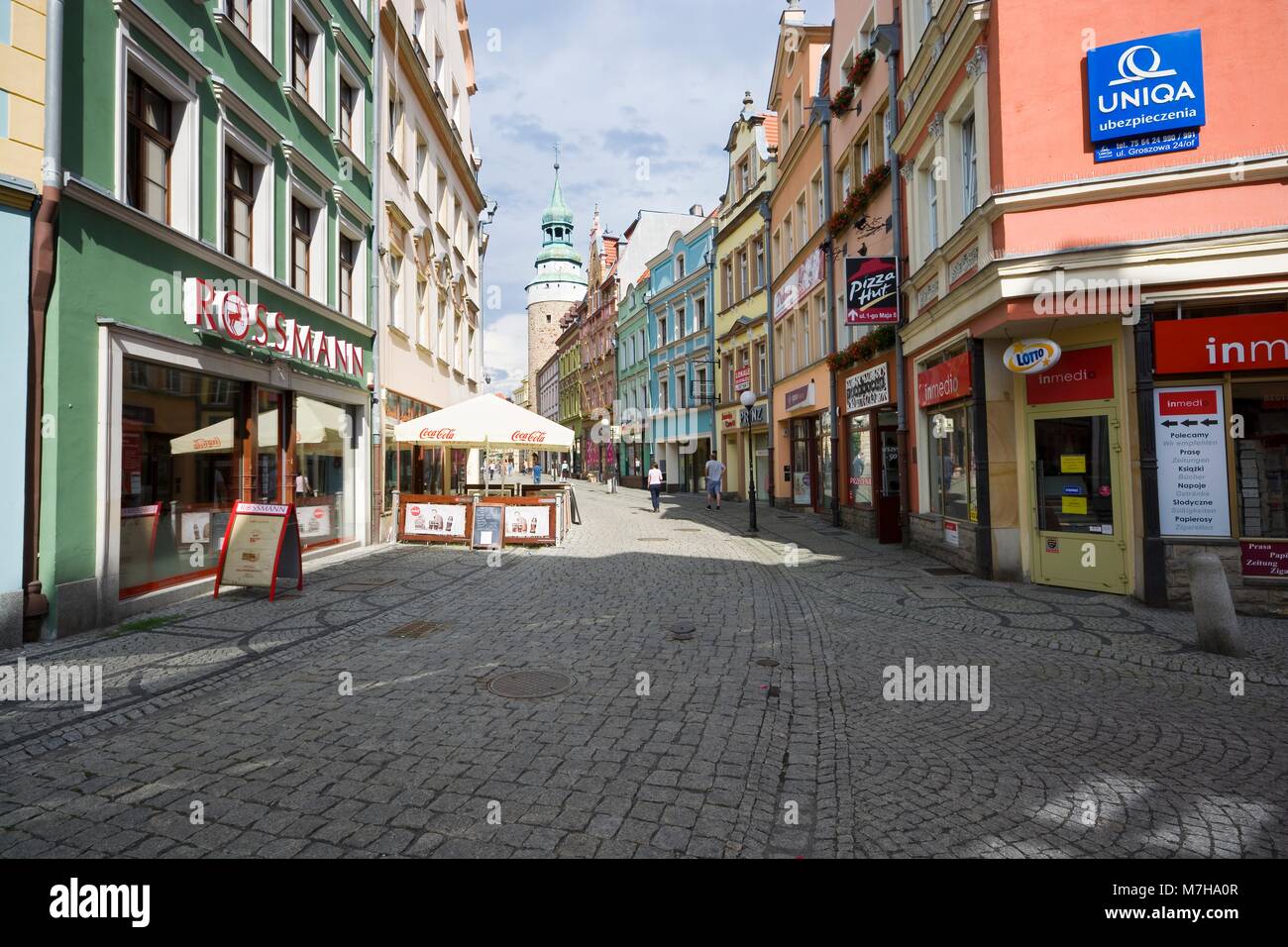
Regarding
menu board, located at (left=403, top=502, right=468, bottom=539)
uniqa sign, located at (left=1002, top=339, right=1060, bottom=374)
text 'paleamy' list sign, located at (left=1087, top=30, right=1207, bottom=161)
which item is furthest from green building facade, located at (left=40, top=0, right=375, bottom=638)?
text 'paleamy' list sign, located at (left=1087, top=30, right=1207, bottom=161)

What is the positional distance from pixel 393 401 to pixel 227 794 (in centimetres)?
1418

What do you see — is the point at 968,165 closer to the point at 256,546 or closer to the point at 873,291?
the point at 873,291

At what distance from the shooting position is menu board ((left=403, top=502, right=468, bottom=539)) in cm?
1485

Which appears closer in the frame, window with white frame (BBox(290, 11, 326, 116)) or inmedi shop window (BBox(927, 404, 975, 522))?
inmedi shop window (BBox(927, 404, 975, 522))

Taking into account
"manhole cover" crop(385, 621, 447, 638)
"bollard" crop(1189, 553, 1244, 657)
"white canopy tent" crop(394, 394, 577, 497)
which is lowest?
"manhole cover" crop(385, 621, 447, 638)

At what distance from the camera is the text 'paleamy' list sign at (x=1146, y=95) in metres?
8.09

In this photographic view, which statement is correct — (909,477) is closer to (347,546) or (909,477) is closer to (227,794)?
(347,546)

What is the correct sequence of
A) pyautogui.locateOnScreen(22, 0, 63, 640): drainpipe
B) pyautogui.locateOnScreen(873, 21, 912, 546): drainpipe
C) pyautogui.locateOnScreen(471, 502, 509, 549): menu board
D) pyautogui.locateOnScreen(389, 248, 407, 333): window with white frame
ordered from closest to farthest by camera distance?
pyautogui.locateOnScreen(22, 0, 63, 640): drainpipe → pyautogui.locateOnScreen(873, 21, 912, 546): drainpipe → pyautogui.locateOnScreen(471, 502, 509, 549): menu board → pyautogui.locateOnScreen(389, 248, 407, 333): window with white frame

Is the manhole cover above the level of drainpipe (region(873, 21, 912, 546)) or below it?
below

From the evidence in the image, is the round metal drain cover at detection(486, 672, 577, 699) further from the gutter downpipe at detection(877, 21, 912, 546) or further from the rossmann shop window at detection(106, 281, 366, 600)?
the gutter downpipe at detection(877, 21, 912, 546)

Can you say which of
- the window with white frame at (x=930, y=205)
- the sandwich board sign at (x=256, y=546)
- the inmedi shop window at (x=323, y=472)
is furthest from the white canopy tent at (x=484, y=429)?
the window with white frame at (x=930, y=205)

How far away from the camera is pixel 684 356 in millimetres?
36125

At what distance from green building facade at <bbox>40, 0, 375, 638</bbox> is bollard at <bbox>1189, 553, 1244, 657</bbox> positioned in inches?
411

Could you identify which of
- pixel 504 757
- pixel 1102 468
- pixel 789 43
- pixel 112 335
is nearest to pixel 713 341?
pixel 789 43
